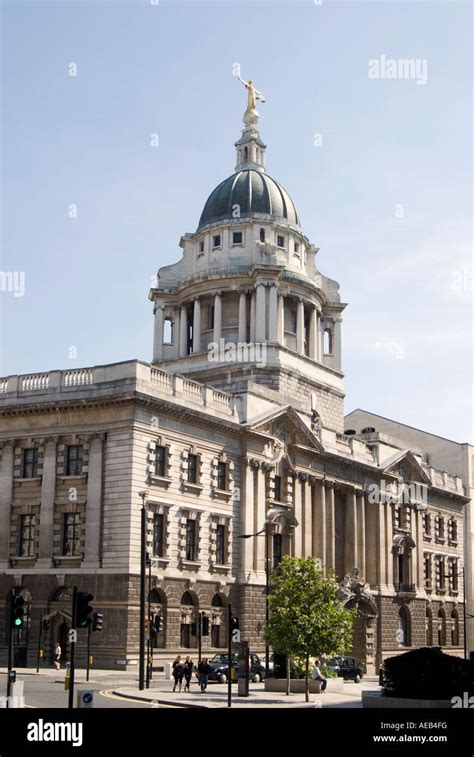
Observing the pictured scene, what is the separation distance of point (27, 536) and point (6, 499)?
2.34 m

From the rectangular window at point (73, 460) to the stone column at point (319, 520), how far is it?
2142 centimetres

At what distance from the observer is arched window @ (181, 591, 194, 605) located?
56094 mm

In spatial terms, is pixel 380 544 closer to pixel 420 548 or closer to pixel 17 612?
pixel 420 548

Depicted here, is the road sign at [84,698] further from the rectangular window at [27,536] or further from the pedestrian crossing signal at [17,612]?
the rectangular window at [27,536]

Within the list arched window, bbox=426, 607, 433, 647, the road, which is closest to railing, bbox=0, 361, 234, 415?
the road

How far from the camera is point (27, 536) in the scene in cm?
5481

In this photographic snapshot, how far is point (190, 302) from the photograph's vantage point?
84125 millimetres

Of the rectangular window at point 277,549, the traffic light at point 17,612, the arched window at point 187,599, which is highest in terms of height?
the rectangular window at point 277,549

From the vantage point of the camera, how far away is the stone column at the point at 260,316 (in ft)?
256

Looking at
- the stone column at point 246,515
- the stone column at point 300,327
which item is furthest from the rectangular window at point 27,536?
the stone column at point 300,327

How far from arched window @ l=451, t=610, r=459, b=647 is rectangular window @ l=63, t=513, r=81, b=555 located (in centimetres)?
4738

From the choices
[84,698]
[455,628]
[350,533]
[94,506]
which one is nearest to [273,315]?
[350,533]
